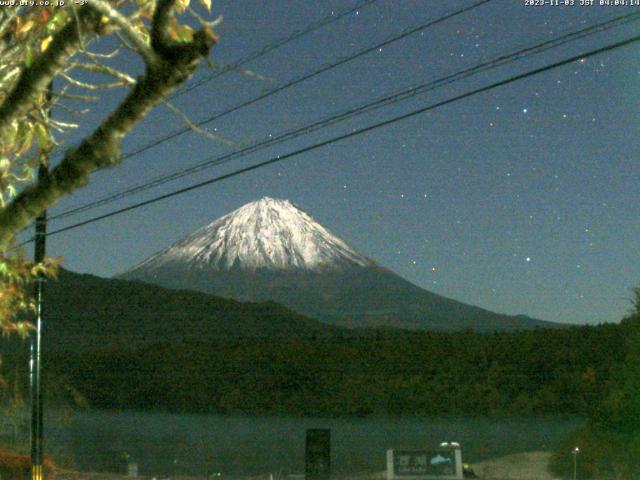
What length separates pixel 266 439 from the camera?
72.0 metres

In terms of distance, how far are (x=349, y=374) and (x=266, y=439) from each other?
13633 millimetres

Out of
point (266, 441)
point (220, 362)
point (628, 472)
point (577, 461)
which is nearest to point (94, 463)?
point (266, 441)

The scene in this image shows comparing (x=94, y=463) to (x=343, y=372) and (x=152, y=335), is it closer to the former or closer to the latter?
(x=343, y=372)

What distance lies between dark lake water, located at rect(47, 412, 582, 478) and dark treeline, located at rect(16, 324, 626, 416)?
1.63 metres

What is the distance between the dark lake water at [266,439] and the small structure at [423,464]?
33.2 m

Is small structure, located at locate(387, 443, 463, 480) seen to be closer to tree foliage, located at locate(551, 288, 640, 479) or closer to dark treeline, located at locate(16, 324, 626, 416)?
tree foliage, located at locate(551, 288, 640, 479)

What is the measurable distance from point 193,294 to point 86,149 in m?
119

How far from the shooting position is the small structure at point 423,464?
58.7 ft

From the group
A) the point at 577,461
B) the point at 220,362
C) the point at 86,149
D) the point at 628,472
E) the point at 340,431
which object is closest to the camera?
the point at 86,149

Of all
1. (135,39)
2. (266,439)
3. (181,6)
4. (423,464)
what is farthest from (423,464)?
(266,439)

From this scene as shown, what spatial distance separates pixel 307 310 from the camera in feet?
510

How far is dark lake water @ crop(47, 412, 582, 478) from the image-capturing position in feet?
189

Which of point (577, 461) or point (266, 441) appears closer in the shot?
point (577, 461)

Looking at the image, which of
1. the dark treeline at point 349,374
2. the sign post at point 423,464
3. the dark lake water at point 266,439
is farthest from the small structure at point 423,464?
the dark treeline at point 349,374
